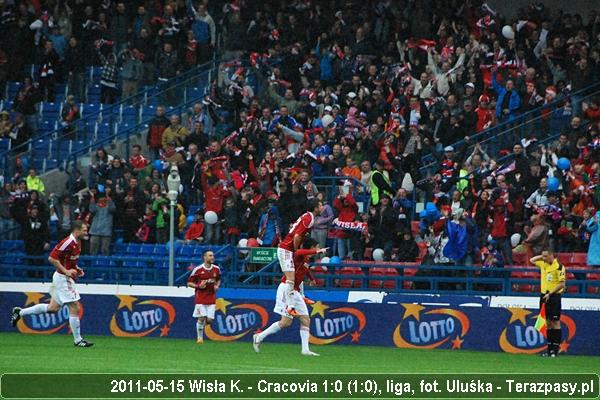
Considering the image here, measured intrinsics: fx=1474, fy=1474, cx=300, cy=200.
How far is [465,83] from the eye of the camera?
34.0m

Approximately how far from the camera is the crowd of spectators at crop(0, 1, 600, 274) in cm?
3033

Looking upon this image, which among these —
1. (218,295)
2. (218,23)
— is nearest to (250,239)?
(218,295)

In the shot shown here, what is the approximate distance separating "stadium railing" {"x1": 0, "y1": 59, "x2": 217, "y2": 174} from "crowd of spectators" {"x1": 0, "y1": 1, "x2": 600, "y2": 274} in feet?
2.78

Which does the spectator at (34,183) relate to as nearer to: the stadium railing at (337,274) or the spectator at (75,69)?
the stadium railing at (337,274)

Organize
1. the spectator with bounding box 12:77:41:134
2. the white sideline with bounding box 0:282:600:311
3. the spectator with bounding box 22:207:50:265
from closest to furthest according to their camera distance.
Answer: the white sideline with bounding box 0:282:600:311
the spectator with bounding box 22:207:50:265
the spectator with bounding box 12:77:41:134

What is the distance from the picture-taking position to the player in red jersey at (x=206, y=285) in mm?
27719

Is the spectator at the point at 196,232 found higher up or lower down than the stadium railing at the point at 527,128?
lower down

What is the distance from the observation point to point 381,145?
33188 millimetres

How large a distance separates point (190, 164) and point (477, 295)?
9.18 m

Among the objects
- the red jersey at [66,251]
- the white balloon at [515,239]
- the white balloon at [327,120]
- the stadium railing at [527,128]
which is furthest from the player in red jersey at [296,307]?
the white balloon at [327,120]

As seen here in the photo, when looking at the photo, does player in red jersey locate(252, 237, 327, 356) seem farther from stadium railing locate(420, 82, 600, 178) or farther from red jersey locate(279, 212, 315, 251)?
stadium railing locate(420, 82, 600, 178)

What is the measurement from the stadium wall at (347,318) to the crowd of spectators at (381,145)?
1955 millimetres

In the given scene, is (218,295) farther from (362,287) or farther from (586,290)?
(586,290)

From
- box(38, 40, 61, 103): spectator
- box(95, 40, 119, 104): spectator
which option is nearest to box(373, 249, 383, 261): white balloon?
box(95, 40, 119, 104): spectator
